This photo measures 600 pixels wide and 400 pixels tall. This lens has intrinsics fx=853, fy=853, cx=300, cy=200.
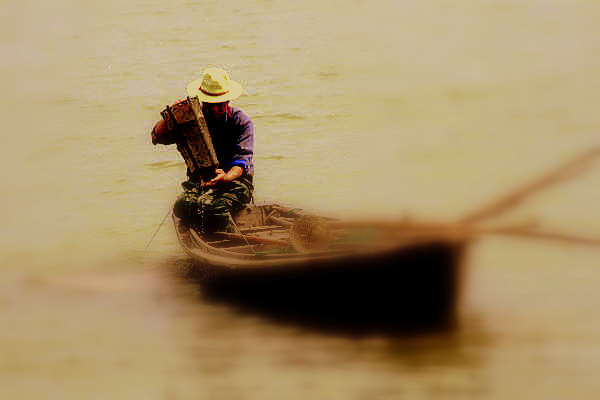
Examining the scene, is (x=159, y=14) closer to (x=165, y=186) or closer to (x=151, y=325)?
(x=165, y=186)

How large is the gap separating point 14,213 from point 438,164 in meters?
4.80

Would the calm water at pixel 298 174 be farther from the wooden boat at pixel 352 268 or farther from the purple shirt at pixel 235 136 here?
the purple shirt at pixel 235 136

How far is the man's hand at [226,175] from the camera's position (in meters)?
6.44

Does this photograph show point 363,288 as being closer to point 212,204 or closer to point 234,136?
point 212,204

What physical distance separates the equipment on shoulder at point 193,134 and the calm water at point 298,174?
1.16 meters

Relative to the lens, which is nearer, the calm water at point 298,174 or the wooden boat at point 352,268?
the wooden boat at point 352,268

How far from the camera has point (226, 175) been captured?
21.3ft

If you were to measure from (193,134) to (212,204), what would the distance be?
1.95 ft

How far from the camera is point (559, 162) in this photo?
32.2 feet

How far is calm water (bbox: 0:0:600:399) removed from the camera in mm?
6090

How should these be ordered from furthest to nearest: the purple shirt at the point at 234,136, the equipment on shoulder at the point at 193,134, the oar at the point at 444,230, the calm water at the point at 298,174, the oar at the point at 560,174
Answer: the oar at the point at 560,174, the purple shirt at the point at 234,136, the equipment on shoulder at the point at 193,134, the calm water at the point at 298,174, the oar at the point at 444,230

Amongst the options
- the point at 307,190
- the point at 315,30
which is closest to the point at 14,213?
the point at 307,190

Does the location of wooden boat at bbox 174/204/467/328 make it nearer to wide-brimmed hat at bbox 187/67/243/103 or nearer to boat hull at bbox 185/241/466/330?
boat hull at bbox 185/241/466/330

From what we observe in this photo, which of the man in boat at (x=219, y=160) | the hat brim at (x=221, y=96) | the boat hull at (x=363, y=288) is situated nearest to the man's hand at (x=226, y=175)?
the man in boat at (x=219, y=160)
